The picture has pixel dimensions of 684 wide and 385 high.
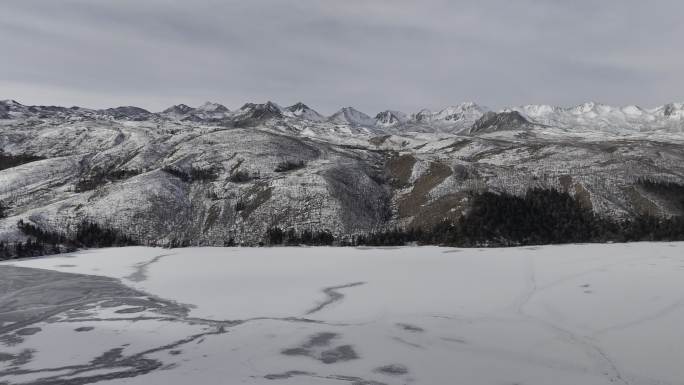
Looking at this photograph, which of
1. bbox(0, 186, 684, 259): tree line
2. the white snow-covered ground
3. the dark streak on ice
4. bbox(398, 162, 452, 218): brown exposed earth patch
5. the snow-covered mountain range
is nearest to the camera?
the white snow-covered ground

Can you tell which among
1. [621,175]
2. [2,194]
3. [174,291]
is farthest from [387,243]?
[2,194]

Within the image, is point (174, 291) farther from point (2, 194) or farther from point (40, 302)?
point (2, 194)

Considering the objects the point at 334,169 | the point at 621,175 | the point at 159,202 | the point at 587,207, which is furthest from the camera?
the point at 334,169

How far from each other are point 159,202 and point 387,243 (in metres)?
46.7

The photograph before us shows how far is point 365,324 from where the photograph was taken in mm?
24562

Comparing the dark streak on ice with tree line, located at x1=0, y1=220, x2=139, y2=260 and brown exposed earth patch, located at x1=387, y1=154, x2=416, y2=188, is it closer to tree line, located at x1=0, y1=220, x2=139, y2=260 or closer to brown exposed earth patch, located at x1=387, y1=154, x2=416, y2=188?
tree line, located at x1=0, y1=220, x2=139, y2=260

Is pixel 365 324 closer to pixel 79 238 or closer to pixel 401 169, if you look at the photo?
pixel 79 238

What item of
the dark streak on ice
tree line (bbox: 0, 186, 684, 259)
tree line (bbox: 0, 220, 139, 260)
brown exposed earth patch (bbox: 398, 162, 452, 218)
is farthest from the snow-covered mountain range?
the dark streak on ice

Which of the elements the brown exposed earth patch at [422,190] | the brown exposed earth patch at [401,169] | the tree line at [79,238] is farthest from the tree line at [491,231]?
the brown exposed earth patch at [401,169]

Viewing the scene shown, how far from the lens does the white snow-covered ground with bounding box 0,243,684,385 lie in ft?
60.4

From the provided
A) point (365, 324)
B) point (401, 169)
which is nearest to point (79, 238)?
point (365, 324)

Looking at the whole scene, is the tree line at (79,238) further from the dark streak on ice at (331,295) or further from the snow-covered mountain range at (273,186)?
the dark streak on ice at (331,295)

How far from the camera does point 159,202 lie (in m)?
91.2

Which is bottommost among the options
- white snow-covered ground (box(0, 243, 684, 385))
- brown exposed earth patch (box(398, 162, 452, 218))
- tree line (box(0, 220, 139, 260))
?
white snow-covered ground (box(0, 243, 684, 385))
